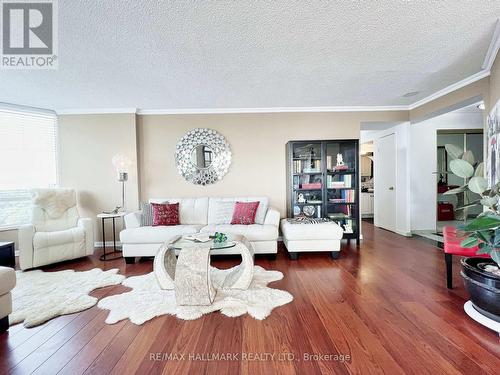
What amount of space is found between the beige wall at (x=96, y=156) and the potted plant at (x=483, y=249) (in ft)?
14.7

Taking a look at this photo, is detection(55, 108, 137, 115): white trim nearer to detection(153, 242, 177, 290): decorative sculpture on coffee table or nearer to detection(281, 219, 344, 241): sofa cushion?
detection(153, 242, 177, 290): decorative sculpture on coffee table

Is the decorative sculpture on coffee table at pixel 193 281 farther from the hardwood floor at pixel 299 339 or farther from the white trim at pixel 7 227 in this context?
the white trim at pixel 7 227

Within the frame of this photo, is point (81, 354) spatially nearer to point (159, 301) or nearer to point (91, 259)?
point (159, 301)

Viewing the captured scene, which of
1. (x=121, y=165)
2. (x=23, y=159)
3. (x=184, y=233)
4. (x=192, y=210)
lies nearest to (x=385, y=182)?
(x=192, y=210)

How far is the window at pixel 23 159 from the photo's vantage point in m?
3.72

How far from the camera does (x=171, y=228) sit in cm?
349

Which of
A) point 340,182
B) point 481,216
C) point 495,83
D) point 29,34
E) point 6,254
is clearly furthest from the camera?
point 340,182

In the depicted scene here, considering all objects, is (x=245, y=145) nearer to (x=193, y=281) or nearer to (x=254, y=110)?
(x=254, y=110)

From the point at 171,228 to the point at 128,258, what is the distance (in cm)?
74

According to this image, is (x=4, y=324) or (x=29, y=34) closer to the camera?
(x=4, y=324)

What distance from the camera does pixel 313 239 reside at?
3.46 metres

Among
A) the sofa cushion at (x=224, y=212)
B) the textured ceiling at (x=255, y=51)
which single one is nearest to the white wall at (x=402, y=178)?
the textured ceiling at (x=255, y=51)

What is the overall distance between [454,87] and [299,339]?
4.06 meters

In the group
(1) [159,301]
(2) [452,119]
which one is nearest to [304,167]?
(1) [159,301]
